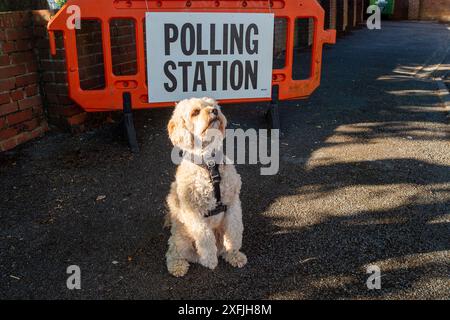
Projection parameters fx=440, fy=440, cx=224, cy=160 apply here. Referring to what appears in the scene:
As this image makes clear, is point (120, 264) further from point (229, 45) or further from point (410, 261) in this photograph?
point (229, 45)

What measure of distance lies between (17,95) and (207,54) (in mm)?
2218

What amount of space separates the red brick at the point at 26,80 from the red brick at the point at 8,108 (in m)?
0.23

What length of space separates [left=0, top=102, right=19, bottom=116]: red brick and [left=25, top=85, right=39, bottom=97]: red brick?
0.24 meters

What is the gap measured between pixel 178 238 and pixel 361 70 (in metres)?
8.21

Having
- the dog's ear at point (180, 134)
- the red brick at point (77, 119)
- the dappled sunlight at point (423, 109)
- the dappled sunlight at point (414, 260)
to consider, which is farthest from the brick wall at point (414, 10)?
the dog's ear at point (180, 134)

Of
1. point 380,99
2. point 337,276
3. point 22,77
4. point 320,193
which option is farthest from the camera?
point 380,99

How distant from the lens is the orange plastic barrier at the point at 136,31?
4473 mm

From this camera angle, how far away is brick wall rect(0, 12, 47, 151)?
484 centimetres

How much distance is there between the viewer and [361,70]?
10062mm

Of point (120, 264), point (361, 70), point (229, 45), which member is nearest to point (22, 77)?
point (229, 45)

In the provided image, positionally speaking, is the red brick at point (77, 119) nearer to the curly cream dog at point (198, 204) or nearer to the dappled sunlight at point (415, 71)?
the curly cream dog at point (198, 204)

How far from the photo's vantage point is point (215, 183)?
114 inches
